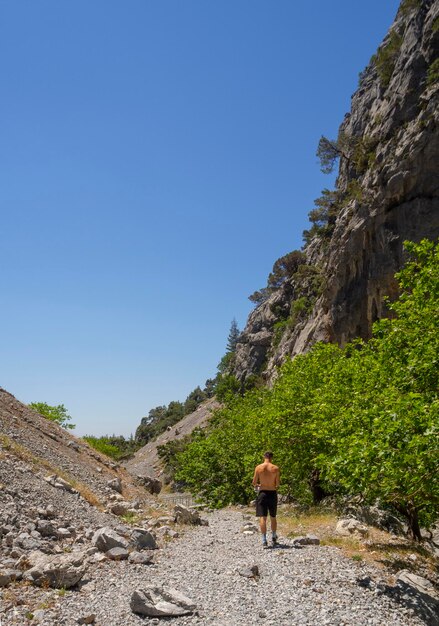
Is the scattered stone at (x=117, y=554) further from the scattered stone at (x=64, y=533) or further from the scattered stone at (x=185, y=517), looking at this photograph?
the scattered stone at (x=185, y=517)

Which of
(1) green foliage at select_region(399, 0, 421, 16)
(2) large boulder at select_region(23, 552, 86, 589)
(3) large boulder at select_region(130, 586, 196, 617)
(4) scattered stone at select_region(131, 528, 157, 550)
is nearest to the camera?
(3) large boulder at select_region(130, 586, 196, 617)

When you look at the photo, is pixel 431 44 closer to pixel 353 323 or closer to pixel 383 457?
pixel 353 323

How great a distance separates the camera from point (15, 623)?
758cm

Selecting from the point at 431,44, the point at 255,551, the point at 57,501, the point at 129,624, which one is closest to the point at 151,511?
the point at 57,501

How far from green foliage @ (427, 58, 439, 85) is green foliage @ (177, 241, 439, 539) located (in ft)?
96.7

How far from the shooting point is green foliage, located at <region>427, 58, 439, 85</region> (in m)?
43.2

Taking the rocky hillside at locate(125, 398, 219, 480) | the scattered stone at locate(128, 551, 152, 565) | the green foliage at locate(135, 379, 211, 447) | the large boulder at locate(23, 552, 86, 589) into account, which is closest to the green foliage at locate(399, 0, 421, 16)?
the scattered stone at locate(128, 551, 152, 565)

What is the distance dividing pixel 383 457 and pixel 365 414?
2117mm

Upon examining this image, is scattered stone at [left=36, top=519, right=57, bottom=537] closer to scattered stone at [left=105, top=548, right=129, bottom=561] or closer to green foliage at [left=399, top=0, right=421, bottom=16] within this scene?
scattered stone at [left=105, top=548, right=129, bottom=561]

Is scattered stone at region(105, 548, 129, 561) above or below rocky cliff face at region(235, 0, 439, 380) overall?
below

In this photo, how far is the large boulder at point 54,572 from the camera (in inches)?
363

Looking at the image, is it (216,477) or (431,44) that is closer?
(216,477)

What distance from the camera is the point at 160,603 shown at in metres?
8.59

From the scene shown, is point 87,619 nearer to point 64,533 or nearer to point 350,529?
point 64,533
